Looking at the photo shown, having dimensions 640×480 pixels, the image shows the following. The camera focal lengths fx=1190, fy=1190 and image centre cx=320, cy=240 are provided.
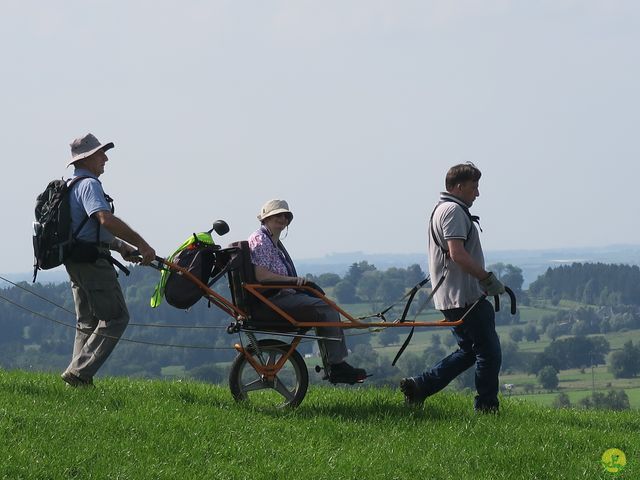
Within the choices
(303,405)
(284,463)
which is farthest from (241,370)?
(284,463)

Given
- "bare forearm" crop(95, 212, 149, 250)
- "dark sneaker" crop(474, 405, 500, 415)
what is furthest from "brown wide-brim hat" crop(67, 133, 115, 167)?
"dark sneaker" crop(474, 405, 500, 415)

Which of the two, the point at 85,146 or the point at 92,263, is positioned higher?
the point at 85,146

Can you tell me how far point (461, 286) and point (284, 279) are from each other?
1636 mm

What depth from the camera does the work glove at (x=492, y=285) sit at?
35.0ft

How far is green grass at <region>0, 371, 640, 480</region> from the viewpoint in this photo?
28.7 feet

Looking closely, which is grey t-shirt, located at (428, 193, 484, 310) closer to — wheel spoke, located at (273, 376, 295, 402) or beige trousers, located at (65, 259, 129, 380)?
wheel spoke, located at (273, 376, 295, 402)

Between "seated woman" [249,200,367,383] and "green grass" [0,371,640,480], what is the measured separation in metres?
0.43

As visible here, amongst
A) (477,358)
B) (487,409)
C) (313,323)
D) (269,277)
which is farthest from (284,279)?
(487,409)

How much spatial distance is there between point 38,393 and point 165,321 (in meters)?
158

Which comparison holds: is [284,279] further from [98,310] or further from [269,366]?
[98,310]

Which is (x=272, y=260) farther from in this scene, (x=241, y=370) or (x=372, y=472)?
(x=372, y=472)

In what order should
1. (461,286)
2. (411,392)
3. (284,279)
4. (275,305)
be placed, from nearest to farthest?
(284,279), (275,305), (461,286), (411,392)

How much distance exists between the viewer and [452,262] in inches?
433

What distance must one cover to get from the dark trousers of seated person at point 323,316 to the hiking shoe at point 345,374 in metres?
0.05
